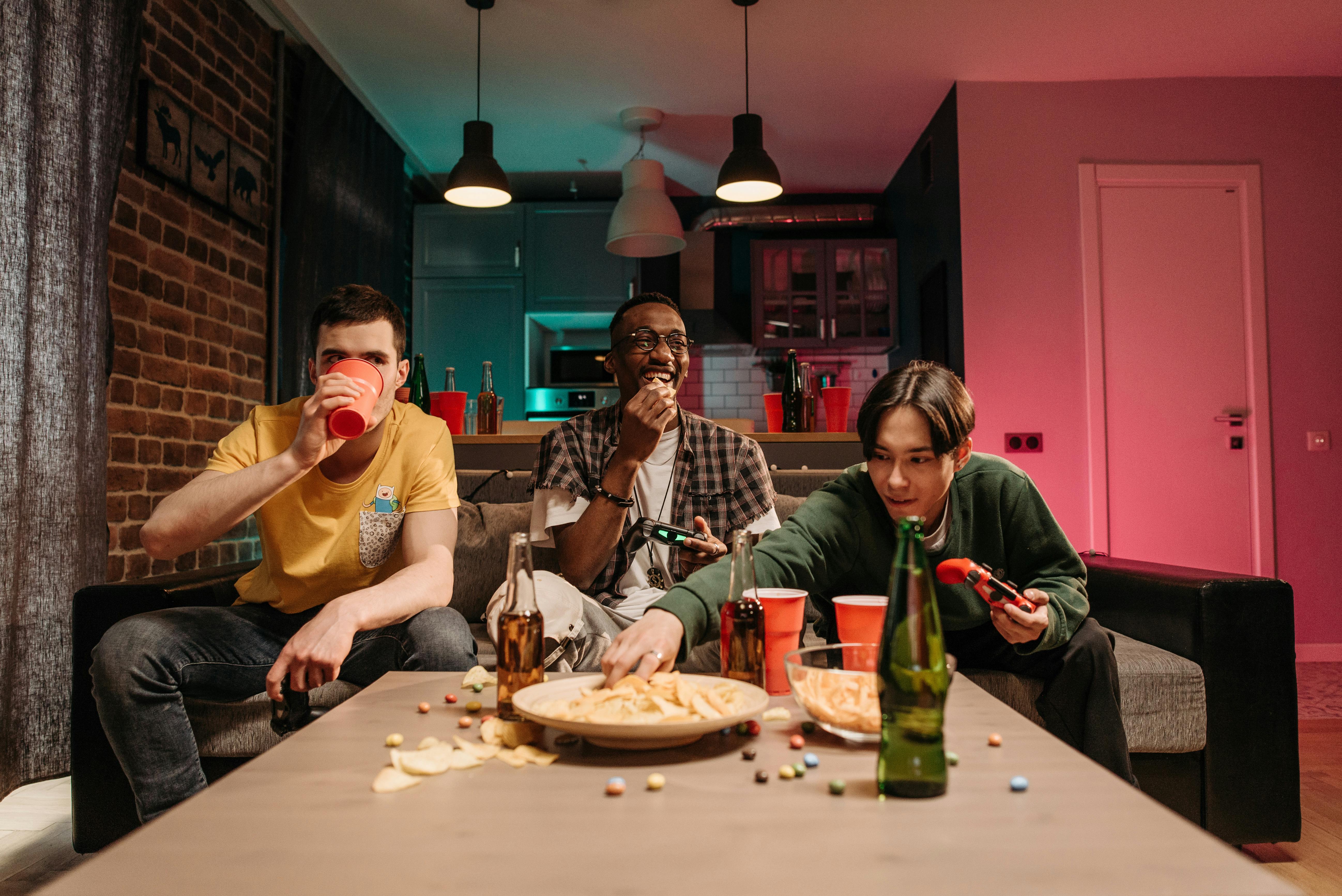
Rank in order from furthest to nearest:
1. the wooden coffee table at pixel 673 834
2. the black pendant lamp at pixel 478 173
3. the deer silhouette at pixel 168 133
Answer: the black pendant lamp at pixel 478 173 < the deer silhouette at pixel 168 133 < the wooden coffee table at pixel 673 834

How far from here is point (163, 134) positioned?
2707 millimetres

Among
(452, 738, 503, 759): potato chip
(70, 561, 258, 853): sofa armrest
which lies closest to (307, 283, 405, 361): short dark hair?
(70, 561, 258, 853): sofa armrest

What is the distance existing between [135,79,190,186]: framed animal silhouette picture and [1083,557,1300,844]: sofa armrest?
3.08 m

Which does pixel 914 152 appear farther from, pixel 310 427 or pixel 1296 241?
pixel 310 427

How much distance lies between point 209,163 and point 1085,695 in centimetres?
318

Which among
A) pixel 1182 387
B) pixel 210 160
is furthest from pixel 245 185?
pixel 1182 387

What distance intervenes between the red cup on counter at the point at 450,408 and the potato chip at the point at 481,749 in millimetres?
2013

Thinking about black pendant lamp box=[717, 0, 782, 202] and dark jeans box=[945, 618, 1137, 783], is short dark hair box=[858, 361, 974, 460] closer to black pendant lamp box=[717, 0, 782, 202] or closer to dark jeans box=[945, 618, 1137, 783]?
dark jeans box=[945, 618, 1137, 783]

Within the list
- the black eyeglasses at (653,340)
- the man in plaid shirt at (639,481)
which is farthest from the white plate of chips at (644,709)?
the black eyeglasses at (653,340)

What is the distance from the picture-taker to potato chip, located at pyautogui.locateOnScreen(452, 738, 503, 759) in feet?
2.58

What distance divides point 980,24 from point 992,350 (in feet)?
4.74

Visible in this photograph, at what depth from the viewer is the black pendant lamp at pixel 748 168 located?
3701mm

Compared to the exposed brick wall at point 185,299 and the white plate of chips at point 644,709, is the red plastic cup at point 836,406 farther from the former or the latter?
the exposed brick wall at point 185,299

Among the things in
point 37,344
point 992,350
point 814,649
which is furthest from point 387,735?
point 992,350
